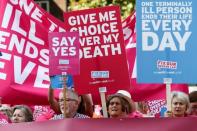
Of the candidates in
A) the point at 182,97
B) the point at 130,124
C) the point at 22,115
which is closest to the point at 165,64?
Result: the point at 182,97

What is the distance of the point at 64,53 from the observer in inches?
291

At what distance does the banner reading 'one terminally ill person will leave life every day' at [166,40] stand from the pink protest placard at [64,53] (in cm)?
55

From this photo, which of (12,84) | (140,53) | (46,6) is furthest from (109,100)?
(46,6)

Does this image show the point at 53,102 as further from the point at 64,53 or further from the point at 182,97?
the point at 182,97

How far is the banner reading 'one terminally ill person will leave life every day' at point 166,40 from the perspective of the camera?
7531 mm

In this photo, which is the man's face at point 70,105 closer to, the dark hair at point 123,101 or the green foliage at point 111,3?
the dark hair at point 123,101

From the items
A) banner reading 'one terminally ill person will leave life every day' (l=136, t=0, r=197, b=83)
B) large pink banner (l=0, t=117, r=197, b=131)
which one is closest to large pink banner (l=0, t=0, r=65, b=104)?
banner reading 'one terminally ill person will leave life every day' (l=136, t=0, r=197, b=83)

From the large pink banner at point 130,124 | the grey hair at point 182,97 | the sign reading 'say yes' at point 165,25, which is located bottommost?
the large pink banner at point 130,124

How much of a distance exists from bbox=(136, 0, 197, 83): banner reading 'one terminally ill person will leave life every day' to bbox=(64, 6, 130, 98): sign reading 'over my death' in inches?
13.2

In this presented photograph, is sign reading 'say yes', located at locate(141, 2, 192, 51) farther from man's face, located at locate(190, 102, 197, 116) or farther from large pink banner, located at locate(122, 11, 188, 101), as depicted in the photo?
large pink banner, located at locate(122, 11, 188, 101)

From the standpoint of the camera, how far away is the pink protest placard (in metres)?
7.32

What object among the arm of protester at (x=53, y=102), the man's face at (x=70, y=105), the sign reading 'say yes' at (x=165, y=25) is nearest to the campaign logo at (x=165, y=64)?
the sign reading 'say yes' at (x=165, y=25)

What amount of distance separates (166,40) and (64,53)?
0.88 m

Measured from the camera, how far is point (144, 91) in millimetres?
8977
